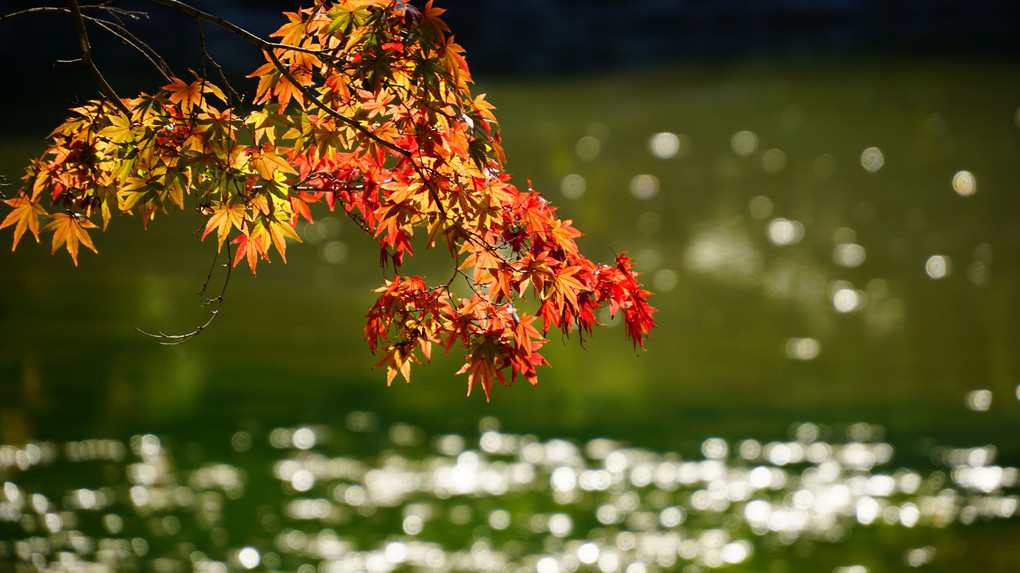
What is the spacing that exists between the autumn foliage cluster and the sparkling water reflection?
125 inches

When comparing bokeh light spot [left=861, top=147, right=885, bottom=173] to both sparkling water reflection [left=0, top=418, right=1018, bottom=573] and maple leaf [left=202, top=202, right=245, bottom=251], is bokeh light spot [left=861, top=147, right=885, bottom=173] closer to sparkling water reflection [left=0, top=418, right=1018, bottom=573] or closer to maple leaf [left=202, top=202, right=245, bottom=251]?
sparkling water reflection [left=0, top=418, right=1018, bottom=573]

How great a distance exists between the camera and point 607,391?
274 inches

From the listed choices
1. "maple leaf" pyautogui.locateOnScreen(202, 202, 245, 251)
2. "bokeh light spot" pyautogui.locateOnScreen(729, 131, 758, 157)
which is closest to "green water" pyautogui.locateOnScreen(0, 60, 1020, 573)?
"bokeh light spot" pyautogui.locateOnScreen(729, 131, 758, 157)

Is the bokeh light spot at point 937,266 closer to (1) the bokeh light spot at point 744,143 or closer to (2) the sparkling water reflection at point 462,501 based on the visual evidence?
(2) the sparkling water reflection at point 462,501

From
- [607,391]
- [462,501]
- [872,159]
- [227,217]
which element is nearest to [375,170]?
[227,217]

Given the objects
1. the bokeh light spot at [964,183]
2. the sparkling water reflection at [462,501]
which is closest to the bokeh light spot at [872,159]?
the bokeh light spot at [964,183]

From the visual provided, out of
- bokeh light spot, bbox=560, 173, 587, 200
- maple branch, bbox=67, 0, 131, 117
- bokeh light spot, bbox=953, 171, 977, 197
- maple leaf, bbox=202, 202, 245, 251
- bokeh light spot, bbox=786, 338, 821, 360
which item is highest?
bokeh light spot, bbox=953, 171, 977, 197

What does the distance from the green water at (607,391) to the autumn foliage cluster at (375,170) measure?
3.20 meters

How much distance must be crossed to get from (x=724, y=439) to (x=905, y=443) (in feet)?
3.82

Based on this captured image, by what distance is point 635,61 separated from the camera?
19.3 meters

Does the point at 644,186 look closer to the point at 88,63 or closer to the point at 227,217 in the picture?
the point at 227,217

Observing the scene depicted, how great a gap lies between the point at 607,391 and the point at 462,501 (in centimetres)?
169

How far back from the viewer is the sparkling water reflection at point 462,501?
5.13 m

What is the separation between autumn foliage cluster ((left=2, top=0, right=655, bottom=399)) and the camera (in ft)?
6.31
